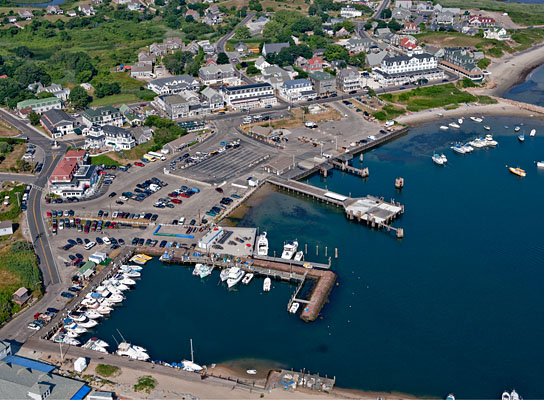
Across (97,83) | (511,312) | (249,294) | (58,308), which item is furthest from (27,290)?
(97,83)

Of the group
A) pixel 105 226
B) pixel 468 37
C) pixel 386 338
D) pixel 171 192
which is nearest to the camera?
pixel 386 338

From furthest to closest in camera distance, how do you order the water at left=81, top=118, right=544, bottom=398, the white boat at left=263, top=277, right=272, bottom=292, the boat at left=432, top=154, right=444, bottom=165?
the boat at left=432, top=154, right=444, bottom=165 < the white boat at left=263, top=277, right=272, bottom=292 < the water at left=81, top=118, right=544, bottom=398

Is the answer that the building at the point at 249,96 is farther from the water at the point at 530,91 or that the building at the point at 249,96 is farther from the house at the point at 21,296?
the house at the point at 21,296

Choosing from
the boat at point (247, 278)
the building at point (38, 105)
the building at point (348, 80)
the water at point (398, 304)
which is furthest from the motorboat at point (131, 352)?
the building at point (348, 80)

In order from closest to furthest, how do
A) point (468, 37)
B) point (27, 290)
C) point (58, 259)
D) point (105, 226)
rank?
point (27, 290) → point (58, 259) → point (105, 226) → point (468, 37)

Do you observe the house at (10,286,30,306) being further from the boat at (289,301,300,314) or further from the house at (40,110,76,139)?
the house at (40,110,76,139)

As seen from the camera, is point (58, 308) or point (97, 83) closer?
point (58, 308)

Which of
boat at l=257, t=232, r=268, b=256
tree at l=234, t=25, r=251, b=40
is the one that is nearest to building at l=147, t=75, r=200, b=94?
tree at l=234, t=25, r=251, b=40

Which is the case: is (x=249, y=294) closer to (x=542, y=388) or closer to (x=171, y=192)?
(x=171, y=192)
